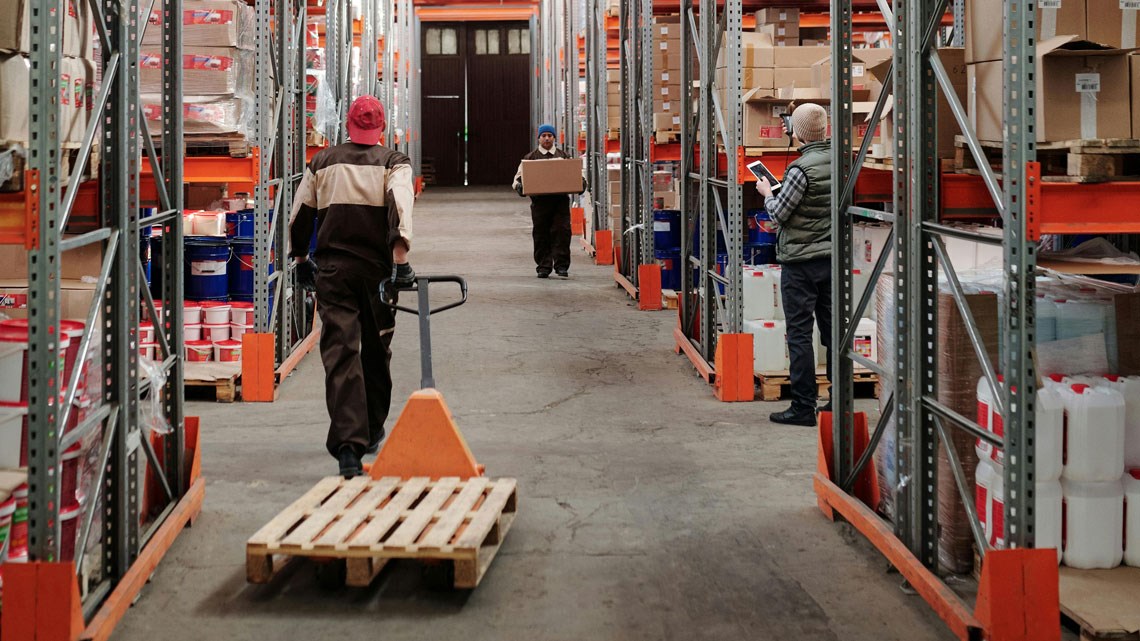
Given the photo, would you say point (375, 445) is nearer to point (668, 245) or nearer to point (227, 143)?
point (227, 143)

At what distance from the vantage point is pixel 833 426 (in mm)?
5930

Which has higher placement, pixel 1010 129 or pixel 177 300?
pixel 1010 129


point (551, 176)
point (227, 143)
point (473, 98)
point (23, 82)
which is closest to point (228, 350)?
point (227, 143)

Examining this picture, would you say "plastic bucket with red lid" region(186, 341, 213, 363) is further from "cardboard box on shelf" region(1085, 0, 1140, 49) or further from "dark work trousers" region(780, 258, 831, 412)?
"cardboard box on shelf" region(1085, 0, 1140, 49)

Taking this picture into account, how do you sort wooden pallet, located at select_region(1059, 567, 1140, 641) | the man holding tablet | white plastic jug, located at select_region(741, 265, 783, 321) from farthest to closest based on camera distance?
white plastic jug, located at select_region(741, 265, 783, 321) < the man holding tablet < wooden pallet, located at select_region(1059, 567, 1140, 641)

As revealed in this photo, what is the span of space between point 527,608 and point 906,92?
237cm

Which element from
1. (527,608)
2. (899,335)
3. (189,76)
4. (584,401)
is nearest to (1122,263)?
(899,335)

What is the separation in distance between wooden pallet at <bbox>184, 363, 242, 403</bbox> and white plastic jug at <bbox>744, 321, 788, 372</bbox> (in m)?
3.46

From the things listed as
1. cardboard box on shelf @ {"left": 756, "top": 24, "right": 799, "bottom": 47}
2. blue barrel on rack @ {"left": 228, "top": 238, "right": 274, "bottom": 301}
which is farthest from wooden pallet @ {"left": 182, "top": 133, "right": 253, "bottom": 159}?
cardboard box on shelf @ {"left": 756, "top": 24, "right": 799, "bottom": 47}

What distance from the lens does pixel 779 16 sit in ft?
36.3

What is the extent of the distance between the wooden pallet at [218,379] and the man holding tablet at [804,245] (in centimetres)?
352

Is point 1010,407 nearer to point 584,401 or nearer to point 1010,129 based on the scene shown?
point 1010,129

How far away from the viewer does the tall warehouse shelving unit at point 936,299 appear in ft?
12.8

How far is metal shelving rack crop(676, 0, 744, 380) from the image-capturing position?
8.61 m
